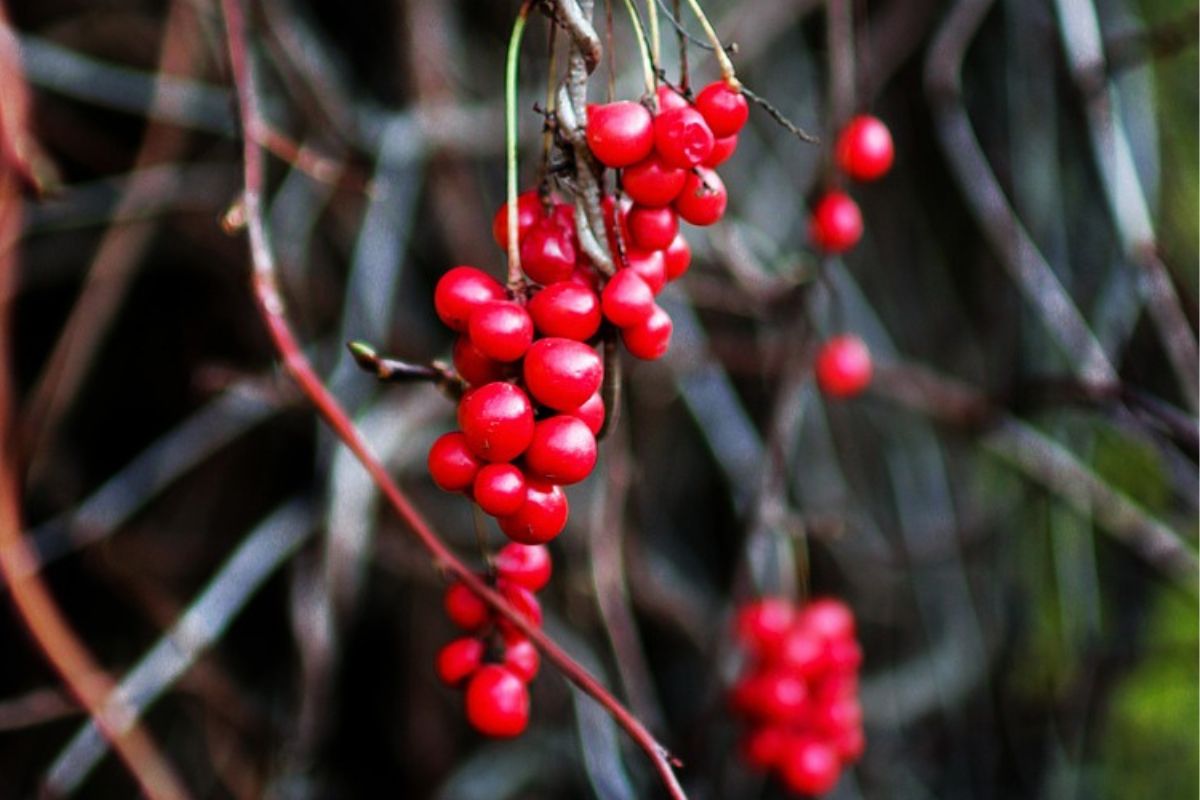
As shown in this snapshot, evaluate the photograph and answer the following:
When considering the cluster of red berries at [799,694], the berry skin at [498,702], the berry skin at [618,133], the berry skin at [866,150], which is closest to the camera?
the berry skin at [618,133]

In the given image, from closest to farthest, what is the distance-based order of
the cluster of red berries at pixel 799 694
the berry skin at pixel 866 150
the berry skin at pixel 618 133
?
the berry skin at pixel 618 133 < the berry skin at pixel 866 150 < the cluster of red berries at pixel 799 694

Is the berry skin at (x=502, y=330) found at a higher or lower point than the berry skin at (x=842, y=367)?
higher

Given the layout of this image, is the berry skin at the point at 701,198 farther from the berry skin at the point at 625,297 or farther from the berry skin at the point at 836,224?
the berry skin at the point at 836,224

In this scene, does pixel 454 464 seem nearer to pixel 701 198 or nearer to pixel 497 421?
pixel 497 421

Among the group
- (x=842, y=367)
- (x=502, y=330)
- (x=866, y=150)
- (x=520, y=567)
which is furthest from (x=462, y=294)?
(x=842, y=367)

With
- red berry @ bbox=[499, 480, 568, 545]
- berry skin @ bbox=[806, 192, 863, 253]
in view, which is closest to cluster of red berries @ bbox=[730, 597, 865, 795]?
berry skin @ bbox=[806, 192, 863, 253]

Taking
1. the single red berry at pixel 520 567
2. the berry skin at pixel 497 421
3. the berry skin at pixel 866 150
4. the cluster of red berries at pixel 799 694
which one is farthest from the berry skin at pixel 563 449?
the cluster of red berries at pixel 799 694

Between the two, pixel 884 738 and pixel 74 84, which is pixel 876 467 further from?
pixel 74 84

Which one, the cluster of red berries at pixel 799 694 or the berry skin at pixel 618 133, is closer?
the berry skin at pixel 618 133

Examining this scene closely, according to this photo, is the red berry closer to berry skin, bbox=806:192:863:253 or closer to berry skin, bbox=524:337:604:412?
berry skin, bbox=524:337:604:412
